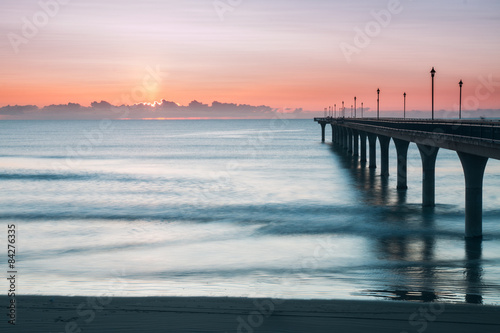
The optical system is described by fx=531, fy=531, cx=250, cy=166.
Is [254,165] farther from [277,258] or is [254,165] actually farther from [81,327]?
[81,327]

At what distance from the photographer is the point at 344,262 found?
67.9 feet

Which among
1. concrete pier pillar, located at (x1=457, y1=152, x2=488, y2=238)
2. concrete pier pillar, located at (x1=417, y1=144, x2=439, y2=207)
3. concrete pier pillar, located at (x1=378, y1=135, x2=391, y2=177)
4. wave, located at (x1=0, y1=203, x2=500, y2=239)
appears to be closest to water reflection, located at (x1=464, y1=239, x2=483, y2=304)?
concrete pier pillar, located at (x1=457, y1=152, x2=488, y2=238)

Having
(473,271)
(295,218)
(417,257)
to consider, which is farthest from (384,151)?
(473,271)

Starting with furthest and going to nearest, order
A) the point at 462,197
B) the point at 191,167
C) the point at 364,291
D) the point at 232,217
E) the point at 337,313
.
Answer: the point at 191,167 < the point at 462,197 < the point at 232,217 < the point at 364,291 < the point at 337,313

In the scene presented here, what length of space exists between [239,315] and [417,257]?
423 inches

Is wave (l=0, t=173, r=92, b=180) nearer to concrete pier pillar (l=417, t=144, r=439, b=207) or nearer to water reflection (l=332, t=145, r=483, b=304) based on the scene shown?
water reflection (l=332, t=145, r=483, b=304)

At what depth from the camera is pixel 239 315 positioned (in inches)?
519

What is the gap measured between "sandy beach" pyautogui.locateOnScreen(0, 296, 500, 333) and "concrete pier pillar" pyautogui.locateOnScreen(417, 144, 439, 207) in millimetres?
20200

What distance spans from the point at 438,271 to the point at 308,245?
6675 mm

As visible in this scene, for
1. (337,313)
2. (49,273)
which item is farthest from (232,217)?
(337,313)

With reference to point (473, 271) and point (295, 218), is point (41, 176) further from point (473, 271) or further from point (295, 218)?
point (473, 271)

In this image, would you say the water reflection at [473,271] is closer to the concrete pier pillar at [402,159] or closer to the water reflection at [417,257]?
the water reflection at [417,257]

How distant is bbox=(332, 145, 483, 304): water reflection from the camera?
51.4ft

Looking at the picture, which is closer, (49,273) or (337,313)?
(337,313)
